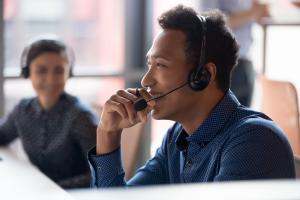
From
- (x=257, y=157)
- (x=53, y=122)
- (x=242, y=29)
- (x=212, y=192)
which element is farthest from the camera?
(x=242, y=29)

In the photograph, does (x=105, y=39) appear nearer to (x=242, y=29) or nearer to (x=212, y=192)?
(x=242, y=29)

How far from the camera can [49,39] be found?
2.21 metres

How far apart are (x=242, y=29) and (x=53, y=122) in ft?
3.83

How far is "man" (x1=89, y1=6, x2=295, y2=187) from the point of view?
136 cm

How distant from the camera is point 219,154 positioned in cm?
131

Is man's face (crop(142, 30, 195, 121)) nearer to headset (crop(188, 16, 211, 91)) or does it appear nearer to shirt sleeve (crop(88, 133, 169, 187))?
headset (crop(188, 16, 211, 91))

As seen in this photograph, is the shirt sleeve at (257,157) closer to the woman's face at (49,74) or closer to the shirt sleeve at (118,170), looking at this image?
the shirt sleeve at (118,170)

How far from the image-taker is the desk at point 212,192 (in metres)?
0.41

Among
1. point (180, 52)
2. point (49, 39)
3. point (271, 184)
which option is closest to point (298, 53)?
point (49, 39)

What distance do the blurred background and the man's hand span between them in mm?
1632

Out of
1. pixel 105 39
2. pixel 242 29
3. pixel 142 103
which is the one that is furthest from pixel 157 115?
pixel 105 39

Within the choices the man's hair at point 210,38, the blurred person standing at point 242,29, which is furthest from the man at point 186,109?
the blurred person standing at point 242,29

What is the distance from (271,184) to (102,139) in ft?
3.68

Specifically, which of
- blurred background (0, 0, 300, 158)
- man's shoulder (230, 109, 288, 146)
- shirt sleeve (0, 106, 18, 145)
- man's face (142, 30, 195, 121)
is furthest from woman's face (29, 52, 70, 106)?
man's shoulder (230, 109, 288, 146)
